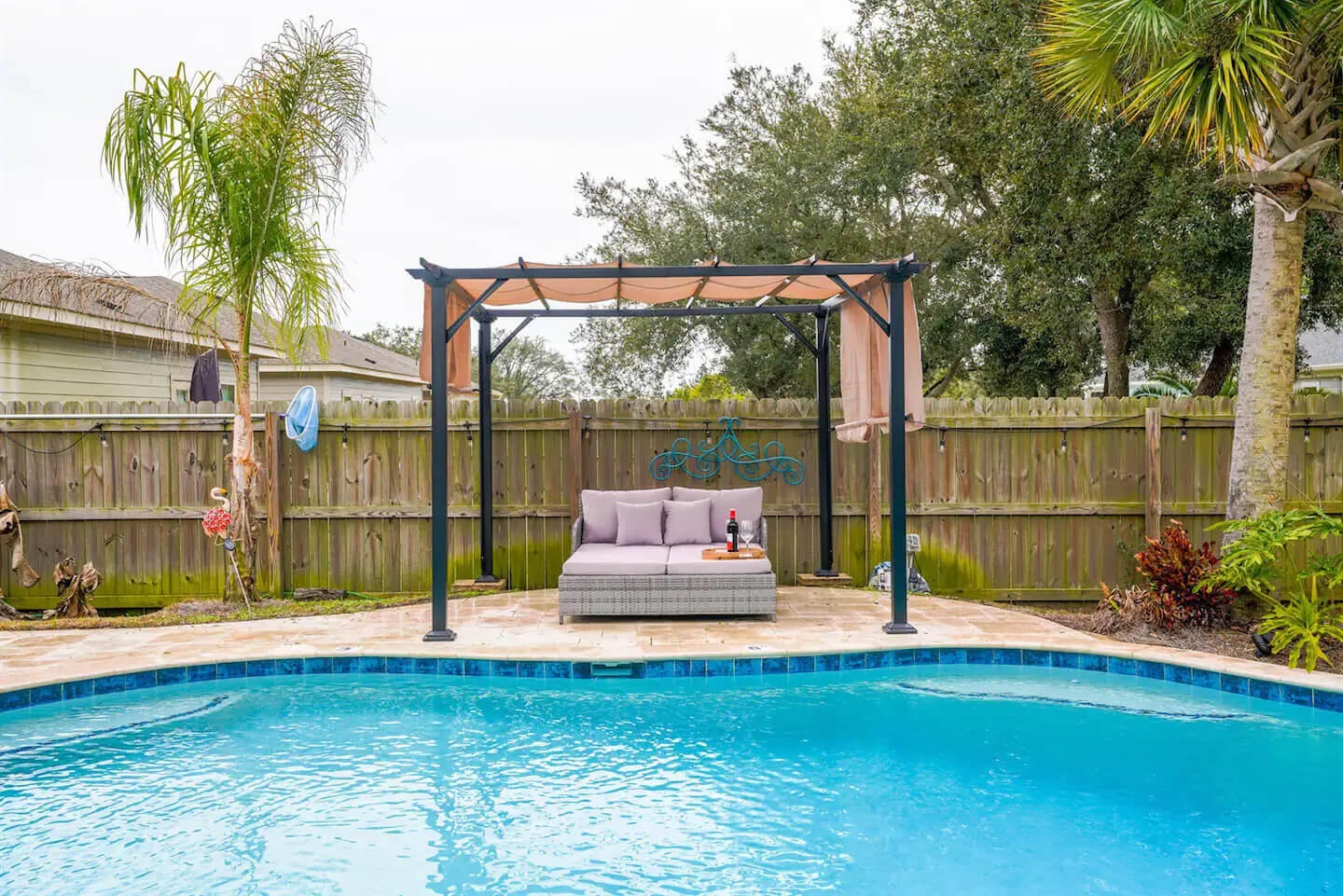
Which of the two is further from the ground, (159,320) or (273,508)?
(159,320)

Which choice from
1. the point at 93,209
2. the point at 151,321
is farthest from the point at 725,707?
the point at 93,209

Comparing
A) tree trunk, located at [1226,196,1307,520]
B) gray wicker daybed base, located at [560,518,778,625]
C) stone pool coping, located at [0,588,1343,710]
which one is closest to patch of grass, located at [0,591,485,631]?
stone pool coping, located at [0,588,1343,710]

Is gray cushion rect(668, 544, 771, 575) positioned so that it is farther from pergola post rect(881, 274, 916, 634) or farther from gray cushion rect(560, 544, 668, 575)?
pergola post rect(881, 274, 916, 634)

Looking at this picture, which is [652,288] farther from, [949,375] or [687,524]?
[949,375]

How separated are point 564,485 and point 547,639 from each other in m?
2.36

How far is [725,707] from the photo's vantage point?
5375 mm

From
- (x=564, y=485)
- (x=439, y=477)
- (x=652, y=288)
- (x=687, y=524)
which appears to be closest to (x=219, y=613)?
(x=439, y=477)

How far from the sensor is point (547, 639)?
6.33 metres

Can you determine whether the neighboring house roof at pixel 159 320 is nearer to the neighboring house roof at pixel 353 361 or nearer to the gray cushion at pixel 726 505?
the neighboring house roof at pixel 353 361

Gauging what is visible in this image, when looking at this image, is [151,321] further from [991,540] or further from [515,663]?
[991,540]

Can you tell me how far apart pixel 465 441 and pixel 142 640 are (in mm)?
2983

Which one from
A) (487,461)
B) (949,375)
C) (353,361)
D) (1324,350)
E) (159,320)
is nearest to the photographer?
(159,320)

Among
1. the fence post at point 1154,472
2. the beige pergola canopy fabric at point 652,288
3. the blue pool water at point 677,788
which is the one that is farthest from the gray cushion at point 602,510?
the fence post at point 1154,472

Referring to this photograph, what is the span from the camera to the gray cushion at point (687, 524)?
7.80 meters
